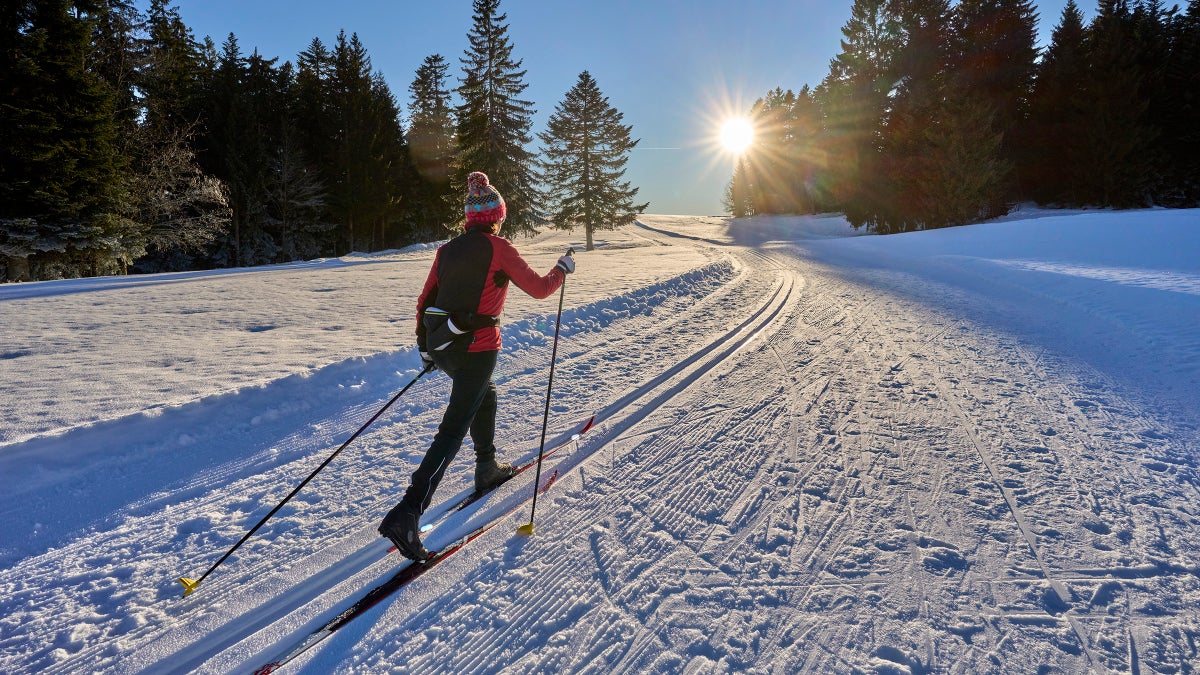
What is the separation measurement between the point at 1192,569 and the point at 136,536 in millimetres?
5605

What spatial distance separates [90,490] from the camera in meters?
3.28

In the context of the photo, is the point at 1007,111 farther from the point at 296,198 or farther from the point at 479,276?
the point at 296,198

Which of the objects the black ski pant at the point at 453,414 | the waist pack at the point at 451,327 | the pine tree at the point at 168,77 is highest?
the pine tree at the point at 168,77

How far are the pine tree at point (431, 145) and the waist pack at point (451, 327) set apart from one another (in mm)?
33335

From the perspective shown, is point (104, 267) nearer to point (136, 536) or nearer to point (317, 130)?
point (317, 130)

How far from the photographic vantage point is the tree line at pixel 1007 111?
84.3 ft

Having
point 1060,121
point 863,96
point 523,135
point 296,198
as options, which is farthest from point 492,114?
point 1060,121

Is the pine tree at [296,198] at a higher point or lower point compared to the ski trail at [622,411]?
higher

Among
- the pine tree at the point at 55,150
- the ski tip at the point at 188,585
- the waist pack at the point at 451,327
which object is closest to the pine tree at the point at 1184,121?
the waist pack at the point at 451,327

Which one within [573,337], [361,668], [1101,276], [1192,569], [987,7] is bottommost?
[361,668]

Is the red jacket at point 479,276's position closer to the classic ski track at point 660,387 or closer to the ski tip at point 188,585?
the classic ski track at point 660,387

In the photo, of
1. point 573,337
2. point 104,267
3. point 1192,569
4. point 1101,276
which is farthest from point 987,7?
point 104,267

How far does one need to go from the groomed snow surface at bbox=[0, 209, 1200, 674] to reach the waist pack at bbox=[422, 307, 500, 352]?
1.10 metres

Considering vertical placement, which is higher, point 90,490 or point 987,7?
point 987,7
